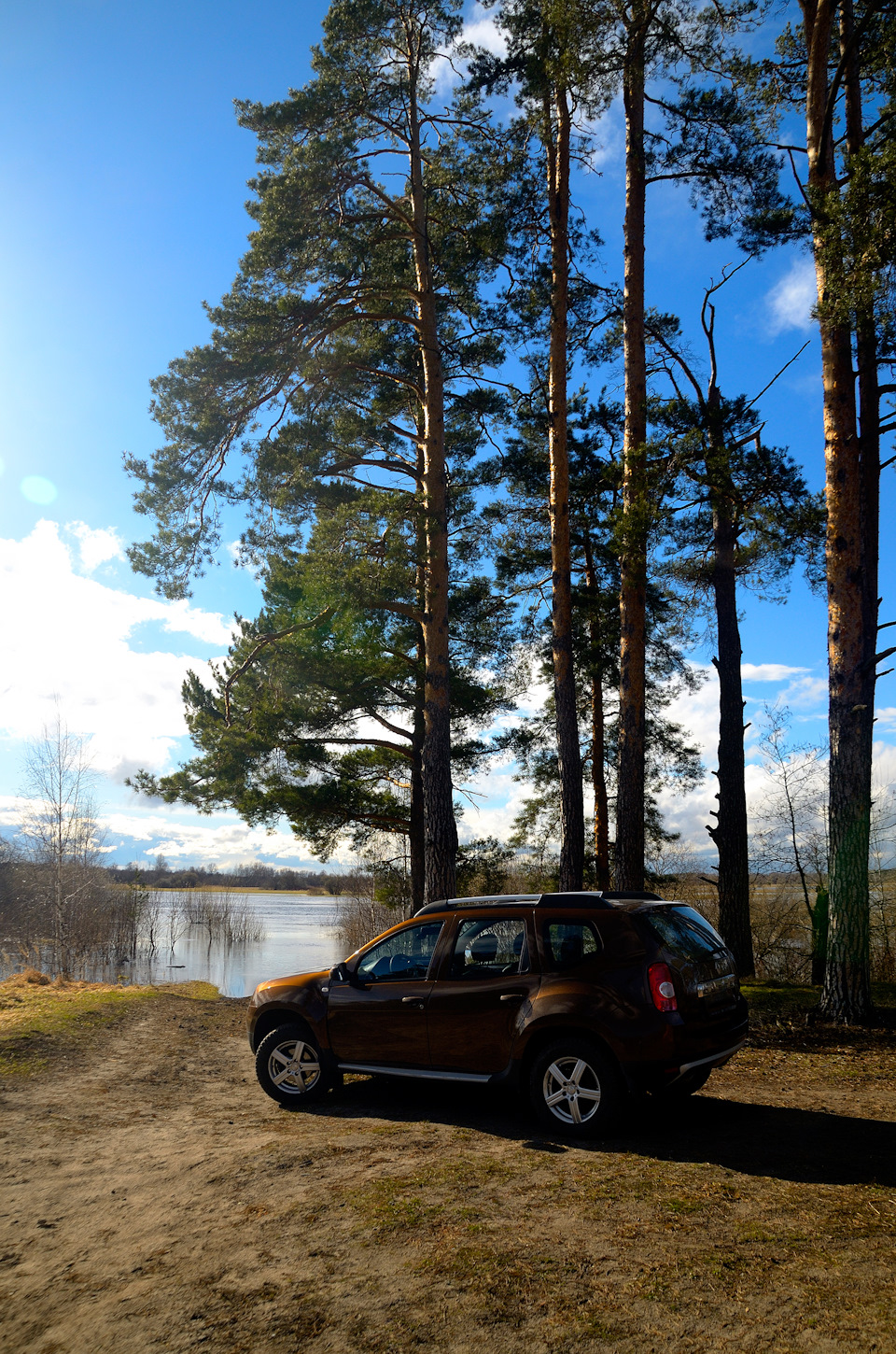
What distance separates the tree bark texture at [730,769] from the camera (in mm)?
14781

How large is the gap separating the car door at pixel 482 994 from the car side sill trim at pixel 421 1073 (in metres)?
0.04

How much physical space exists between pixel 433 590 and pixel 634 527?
10.7 ft

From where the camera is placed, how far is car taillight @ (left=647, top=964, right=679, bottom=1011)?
520 centimetres

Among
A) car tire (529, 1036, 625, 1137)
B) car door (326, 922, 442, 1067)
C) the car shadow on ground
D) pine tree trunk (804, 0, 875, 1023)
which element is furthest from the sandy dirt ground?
pine tree trunk (804, 0, 875, 1023)

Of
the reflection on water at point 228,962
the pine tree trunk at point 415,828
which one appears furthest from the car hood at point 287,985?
the reflection on water at point 228,962

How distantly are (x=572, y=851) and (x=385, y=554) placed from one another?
18.6 feet

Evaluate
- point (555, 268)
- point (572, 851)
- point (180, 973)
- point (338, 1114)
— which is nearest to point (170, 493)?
point (555, 268)

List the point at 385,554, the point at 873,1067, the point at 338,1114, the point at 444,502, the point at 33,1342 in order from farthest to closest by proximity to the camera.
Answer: the point at 444,502, the point at 385,554, the point at 873,1067, the point at 338,1114, the point at 33,1342

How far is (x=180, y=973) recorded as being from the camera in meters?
26.1

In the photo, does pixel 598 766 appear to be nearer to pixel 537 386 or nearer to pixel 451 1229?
pixel 537 386

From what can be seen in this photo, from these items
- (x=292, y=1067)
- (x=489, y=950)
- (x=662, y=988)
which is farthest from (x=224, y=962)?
(x=662, y=988)

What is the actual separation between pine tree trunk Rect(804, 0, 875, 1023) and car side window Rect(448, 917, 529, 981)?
5.24m

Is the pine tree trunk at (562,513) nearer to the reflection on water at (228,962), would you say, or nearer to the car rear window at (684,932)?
the car rear window at (684,932)

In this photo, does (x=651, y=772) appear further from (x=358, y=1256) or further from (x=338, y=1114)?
(x=358, y=1256)
